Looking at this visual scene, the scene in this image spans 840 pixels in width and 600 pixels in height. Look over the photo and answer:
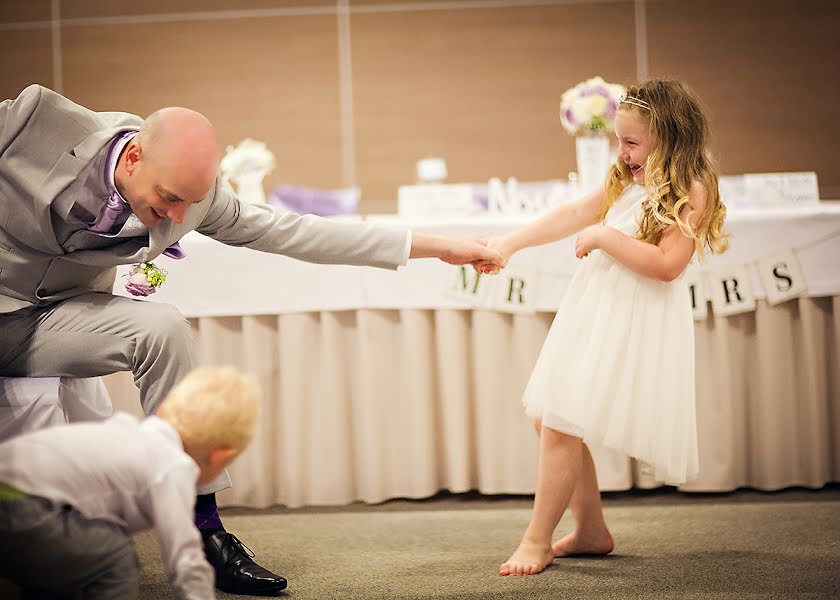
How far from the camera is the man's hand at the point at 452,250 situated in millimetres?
2250

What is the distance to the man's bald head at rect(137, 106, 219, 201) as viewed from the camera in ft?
5.57

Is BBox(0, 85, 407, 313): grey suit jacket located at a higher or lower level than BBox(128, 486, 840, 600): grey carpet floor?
higher

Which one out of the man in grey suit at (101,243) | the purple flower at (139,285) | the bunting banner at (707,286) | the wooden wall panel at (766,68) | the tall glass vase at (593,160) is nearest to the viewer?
the man in grey suit at (101,243)

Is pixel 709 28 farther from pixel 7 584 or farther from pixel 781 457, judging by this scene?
pixel 7 584

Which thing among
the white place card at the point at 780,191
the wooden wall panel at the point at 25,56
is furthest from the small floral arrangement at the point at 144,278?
the wooden wall panel at the point at 25,56

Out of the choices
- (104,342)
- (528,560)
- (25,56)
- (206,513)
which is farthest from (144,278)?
(25,56)

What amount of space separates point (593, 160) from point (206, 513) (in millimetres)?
1806

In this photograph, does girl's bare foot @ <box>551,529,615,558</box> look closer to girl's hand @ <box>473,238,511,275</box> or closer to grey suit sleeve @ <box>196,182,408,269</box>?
girl's hand @ <box>473,238,511,275</box>

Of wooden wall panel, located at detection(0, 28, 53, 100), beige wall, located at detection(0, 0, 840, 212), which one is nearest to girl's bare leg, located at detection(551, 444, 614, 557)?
beige wall, located at detection(0, 0, 840, 212)

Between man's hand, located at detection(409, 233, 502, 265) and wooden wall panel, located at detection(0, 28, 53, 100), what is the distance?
3.73 m

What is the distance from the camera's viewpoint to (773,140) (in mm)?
5059

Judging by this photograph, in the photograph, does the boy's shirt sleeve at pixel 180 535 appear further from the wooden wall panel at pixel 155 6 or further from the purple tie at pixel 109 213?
the wooden wall panel at pixel 155 6

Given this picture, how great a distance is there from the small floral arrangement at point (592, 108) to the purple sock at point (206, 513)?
Answer: 1842mm

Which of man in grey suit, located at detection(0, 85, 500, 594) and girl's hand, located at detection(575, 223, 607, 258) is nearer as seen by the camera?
man in grey suit, located at detection(0, 85, 500, 594)
